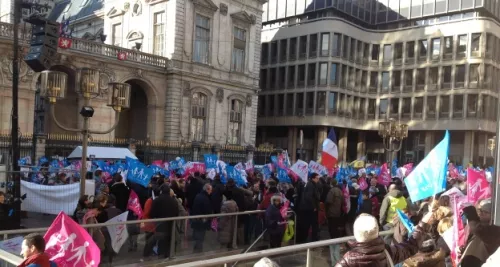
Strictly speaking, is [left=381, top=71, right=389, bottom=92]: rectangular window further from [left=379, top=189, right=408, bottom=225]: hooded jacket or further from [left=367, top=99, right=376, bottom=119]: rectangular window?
[left=379, top=189, right=408, bottom=225]: hooded jacket

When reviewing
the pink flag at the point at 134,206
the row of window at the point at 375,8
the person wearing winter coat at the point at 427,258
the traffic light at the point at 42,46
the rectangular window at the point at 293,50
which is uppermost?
the row of window at the point at 375,8

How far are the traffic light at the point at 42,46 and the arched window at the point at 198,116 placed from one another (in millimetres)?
25871

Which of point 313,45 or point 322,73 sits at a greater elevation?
point 313,45

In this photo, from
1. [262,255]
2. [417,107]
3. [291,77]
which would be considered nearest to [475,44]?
[417,107]

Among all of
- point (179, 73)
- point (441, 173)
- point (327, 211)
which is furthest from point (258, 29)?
point (441, 173)

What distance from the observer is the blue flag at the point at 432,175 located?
22.8ft

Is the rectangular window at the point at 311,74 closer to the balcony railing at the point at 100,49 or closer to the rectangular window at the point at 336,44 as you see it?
the rectangular window at the point at 336,44

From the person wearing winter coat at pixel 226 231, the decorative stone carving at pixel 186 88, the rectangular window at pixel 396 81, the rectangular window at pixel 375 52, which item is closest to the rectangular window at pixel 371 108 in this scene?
the rectangular window at pixel 396 81

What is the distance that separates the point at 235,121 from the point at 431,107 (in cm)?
2356

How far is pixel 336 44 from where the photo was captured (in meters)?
52.2

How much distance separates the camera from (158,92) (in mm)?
36781

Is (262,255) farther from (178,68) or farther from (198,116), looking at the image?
(198,116)

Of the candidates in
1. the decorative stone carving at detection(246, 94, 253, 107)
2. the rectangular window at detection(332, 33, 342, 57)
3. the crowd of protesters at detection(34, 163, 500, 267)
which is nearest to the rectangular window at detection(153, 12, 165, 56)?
the decorative stone carving at detection(246, 94, 253, 107)

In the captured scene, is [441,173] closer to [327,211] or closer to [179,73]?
[327,211]
